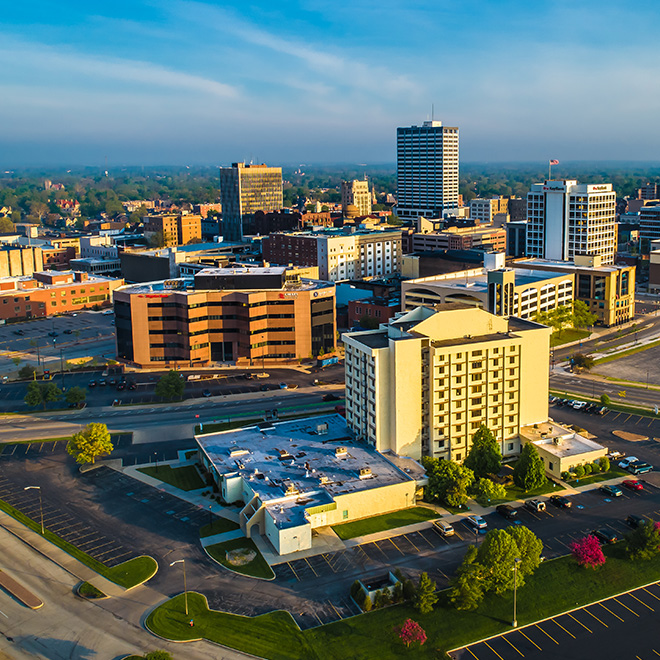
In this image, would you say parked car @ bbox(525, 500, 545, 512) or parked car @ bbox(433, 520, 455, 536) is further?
parked car @ bbox(525, 500, 545, 512)

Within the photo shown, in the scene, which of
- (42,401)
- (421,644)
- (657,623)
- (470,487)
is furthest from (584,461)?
(42,401)

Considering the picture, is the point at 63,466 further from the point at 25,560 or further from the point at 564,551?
the point at 564,551

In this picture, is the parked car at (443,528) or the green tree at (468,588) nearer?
the green tree at (468,588)

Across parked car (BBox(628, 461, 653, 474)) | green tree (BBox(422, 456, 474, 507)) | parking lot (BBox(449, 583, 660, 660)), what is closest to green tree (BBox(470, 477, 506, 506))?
green tree (BBox(422, 456, 474, 507))

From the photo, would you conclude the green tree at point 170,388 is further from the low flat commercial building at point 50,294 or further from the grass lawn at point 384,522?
the low flat commercial building at point 50,294

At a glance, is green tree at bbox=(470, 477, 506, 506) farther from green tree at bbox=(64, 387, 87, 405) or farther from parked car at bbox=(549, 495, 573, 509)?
green tree at bbox=(64, 387, 87, 405)

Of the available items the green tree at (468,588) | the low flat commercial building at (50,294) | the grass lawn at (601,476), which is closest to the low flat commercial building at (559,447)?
the grass lawn at (601,476)

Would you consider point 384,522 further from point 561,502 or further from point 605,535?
point 605,535
